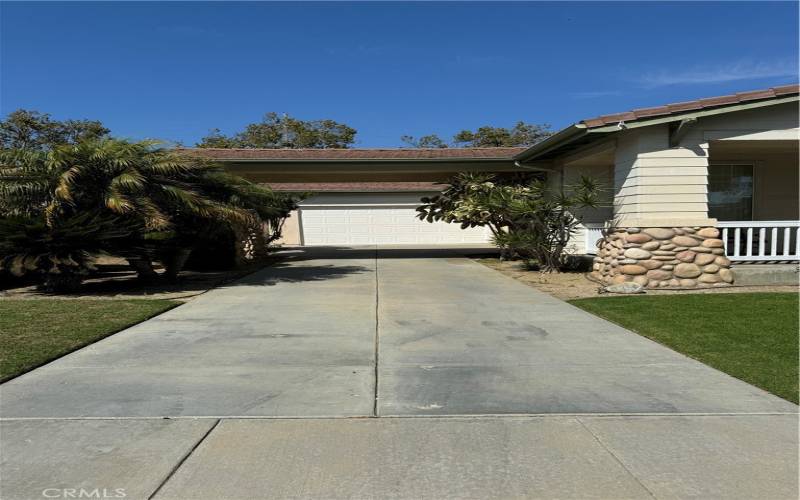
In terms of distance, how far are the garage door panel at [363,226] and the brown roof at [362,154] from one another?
37.2 ft

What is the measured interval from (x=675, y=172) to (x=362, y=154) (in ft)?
36.3

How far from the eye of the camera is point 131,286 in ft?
39.6

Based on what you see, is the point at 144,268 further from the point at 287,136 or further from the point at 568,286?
the point at 287,136

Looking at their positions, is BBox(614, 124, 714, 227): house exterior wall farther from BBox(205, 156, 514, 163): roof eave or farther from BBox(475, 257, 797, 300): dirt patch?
BBox(205, 156, 514, 163): roof eave

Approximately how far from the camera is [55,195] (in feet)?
34.2

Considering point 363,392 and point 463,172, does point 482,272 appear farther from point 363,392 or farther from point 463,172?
point 363,392

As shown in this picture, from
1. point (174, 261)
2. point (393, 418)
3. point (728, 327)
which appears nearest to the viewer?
point (393, 418)

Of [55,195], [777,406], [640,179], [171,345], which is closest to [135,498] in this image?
[171,345]

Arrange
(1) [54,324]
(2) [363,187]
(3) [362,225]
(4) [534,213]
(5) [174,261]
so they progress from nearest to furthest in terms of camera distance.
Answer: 1. (1) [54,324]
2. (5) [174,261]
3. (4) [534,213]
4. (2) [363,187]
5. (3) [362,225]

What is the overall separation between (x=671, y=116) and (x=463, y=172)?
8397mm

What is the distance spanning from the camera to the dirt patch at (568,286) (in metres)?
10.5

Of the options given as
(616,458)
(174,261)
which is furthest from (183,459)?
(174,261)

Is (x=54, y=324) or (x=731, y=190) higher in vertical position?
(x=731, y=190)

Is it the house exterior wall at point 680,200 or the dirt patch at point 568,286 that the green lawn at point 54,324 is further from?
the house exterior wall at point 680,200
